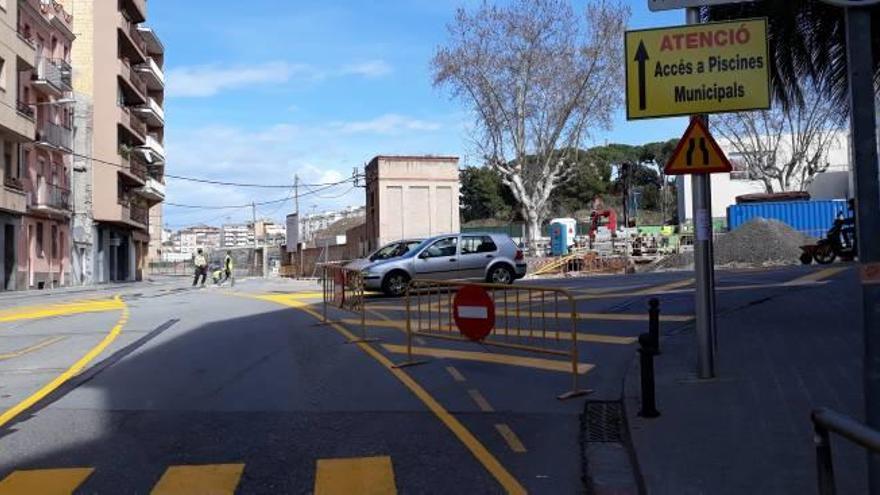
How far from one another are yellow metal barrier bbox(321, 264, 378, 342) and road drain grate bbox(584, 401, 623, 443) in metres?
5.68

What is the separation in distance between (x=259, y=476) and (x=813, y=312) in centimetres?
954

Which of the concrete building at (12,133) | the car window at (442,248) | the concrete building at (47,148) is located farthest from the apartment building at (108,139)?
the car window at (442,248)

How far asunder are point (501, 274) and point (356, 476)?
52.4 feet

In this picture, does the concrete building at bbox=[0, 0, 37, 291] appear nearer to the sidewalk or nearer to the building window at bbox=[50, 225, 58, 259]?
the building window at bbox=[50, 225, 58, 259]

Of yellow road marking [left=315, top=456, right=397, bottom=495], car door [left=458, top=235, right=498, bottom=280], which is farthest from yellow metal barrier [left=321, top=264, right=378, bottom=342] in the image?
yellow road marking [left=315, top=456, right=397, bottom=495]

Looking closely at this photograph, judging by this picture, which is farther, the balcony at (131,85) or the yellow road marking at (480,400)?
the balcony at (131,85)

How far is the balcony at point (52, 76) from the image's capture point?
43.5 m

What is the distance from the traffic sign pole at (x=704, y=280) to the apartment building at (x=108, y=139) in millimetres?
46066

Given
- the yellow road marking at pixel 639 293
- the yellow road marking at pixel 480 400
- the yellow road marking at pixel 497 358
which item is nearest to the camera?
the yellow road marking at pixel 480 400

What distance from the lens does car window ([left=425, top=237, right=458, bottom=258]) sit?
21.3 meters

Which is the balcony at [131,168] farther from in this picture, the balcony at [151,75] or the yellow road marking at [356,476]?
the yellow road marking at [356,476]

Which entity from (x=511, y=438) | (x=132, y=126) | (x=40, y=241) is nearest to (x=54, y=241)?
(x=40, y=241)

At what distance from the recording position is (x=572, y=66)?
45.2 m

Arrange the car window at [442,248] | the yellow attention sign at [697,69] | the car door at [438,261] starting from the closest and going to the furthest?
the yellow attention sign at [697,69] < the car door at [438,261] < the car window at [442,248]
